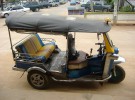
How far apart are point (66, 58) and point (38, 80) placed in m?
1.12

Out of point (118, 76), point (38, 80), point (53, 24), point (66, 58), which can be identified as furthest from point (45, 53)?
point (118, 76)

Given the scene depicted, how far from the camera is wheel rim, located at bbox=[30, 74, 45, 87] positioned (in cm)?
691

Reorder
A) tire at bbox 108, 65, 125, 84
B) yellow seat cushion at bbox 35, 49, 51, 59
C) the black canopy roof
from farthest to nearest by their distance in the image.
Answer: yellow seat cushion at bbox 35, 49, 51, 59, tire at bbox 108, 65, 125, 84, the black canopy roof

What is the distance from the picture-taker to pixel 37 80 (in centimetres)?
696

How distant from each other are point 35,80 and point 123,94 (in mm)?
2754

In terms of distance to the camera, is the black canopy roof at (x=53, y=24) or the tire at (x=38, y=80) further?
the tire at (x=38, y=80)

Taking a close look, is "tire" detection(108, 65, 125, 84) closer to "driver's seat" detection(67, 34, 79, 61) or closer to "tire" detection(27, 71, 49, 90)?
"driver's seat" detection(67, 34, 79, 61)

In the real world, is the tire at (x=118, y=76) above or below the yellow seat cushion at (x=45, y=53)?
below

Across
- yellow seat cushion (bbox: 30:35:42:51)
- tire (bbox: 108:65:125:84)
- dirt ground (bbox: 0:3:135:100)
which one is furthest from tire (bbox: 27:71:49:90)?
tire (bbox: 108:65:125:84)

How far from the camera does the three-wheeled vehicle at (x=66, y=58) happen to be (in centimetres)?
641

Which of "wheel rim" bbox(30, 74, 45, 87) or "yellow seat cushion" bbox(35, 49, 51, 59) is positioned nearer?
"wheel rim" bbox(30, 74, 45, 87)

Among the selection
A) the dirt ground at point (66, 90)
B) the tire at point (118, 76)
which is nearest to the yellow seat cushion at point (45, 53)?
the dirt ground at point (66, 90)

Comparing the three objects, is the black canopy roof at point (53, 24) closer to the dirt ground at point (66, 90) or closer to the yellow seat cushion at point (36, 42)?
the yellow seat cushion at point (36, 42)

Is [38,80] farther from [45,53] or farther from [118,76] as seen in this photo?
[118,76]
